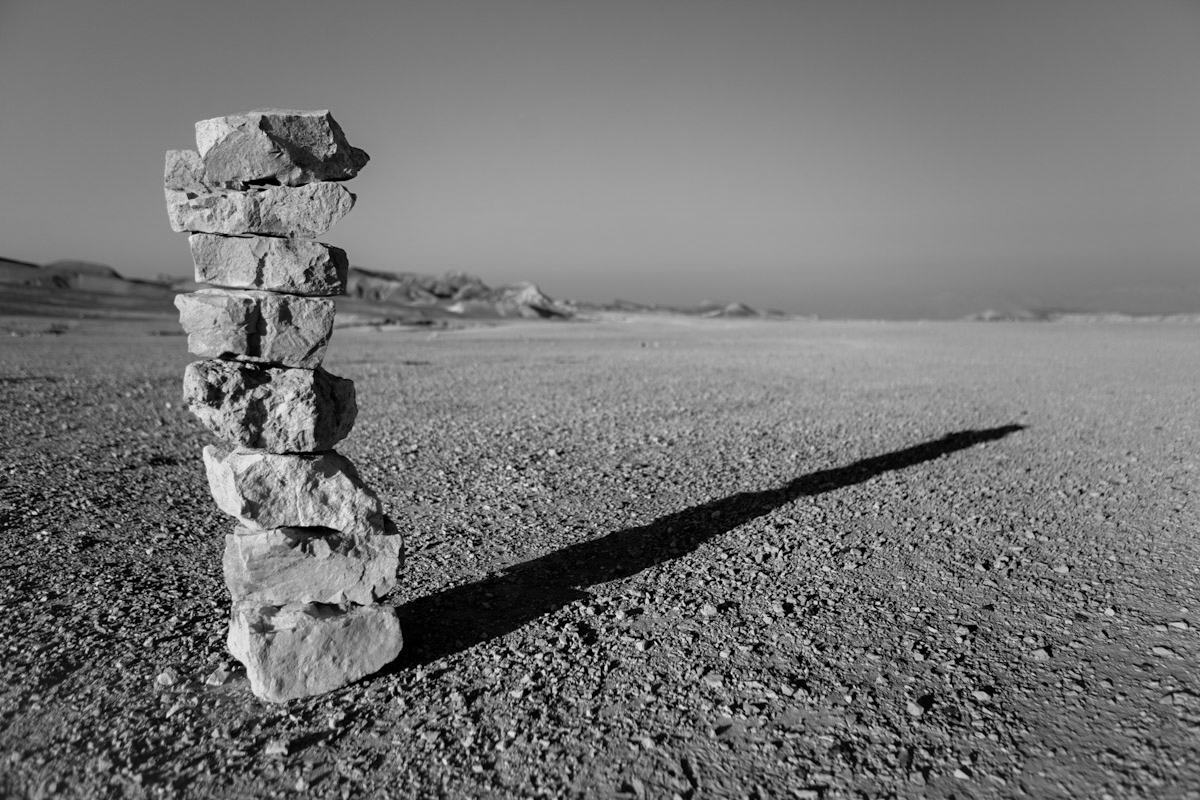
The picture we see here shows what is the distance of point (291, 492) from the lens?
5.18 m

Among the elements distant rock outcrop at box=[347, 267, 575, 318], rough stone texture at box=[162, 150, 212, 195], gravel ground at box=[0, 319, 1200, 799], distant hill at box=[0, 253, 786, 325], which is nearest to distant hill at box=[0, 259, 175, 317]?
distant hill at box=[0, 253, 786, 325]

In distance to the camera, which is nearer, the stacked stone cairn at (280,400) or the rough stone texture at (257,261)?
the stacked stone cairn at (280,400)

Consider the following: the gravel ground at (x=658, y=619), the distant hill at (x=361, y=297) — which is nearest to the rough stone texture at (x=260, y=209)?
the gravel ground at (x=658, y=619)

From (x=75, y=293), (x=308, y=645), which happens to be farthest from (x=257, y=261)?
(x=75, y=293)

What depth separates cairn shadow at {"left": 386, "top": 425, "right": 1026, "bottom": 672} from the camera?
5.95 m

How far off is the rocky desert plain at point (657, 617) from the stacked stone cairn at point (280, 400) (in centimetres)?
45

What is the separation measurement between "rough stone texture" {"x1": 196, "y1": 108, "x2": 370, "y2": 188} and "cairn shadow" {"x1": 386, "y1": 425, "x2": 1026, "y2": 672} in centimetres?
381

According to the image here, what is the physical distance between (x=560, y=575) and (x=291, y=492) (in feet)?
9.75

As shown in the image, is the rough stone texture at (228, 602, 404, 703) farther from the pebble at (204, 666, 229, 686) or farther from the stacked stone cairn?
the pebble at (204, 666, 229, 686)

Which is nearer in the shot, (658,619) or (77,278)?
(658,619)

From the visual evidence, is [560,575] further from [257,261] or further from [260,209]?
[260,209]

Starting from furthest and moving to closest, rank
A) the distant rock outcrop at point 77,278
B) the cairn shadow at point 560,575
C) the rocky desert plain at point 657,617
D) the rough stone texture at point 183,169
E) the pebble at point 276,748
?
the distant rock outcrop at point 77,278
the cairn shadow at point 560,575
the rough stone texture at point 183,169
the pebble at point 276,748
the rocky desert plain at point 657,617

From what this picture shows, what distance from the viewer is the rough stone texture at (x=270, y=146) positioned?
4.87m

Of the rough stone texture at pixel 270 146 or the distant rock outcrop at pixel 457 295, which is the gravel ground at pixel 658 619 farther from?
the distant rock outcrop at pixel 457 295
